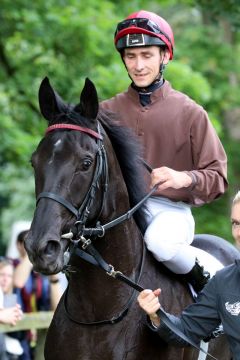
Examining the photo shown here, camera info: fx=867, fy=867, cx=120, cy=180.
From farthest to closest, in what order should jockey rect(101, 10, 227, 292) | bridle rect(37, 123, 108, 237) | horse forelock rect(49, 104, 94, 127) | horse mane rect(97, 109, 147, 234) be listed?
jockey rect(101, 10, 227, 292) < horse mane rect(97, 109, 147, 234) < horse forelock rect(49, 104, 94, 127) < bridle rect(37, 123, 108, 237)

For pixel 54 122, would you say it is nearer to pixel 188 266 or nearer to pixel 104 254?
pixel 104 254

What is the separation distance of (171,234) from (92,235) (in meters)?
0.60

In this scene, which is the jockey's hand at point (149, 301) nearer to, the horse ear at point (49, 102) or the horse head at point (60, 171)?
the horse head at point (60, 171)

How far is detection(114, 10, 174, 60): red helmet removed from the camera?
547 centimetres

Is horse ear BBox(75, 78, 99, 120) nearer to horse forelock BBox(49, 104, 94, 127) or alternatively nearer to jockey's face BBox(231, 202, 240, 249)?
horse forelock BBox(49, 104, 94, 127)

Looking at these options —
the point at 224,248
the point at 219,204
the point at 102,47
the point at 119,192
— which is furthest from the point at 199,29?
the point at 119,192

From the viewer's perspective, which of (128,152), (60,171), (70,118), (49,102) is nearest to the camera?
(60,171)

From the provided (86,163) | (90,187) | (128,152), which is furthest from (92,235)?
(128,152)

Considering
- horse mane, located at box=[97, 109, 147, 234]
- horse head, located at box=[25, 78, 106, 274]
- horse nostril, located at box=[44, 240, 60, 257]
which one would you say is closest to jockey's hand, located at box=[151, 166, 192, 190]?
horse mane, located at box=[97, 109, 147, 234]

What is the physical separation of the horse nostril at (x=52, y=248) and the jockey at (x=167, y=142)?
3.11ft

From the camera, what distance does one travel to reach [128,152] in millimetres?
5145

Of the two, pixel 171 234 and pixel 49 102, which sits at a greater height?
pixel 49 102

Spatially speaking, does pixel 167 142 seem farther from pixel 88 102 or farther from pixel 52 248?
pixel 52 248

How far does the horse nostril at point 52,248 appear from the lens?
437 centimetres
